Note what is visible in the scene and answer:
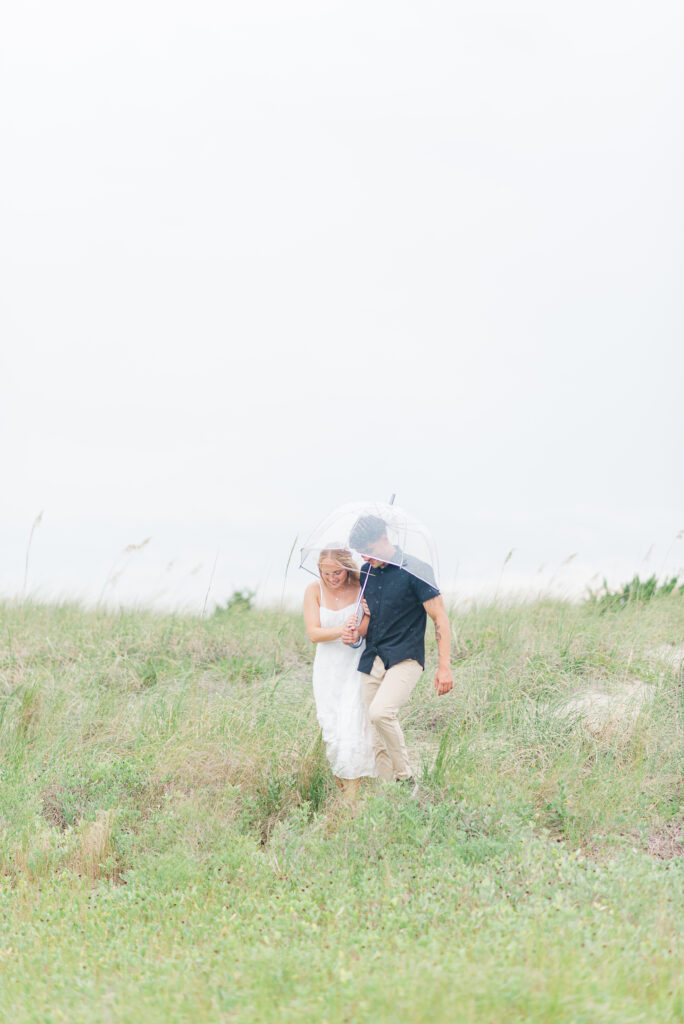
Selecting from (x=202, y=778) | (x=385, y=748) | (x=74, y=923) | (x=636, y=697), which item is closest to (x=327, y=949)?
(x=74, y=923)

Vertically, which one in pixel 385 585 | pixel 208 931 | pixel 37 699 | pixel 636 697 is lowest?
pixel 37 699

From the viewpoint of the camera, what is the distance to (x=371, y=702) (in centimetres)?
658

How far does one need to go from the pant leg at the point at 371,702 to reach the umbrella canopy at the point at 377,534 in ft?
2.65

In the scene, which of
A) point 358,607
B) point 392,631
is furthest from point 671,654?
point 358,607

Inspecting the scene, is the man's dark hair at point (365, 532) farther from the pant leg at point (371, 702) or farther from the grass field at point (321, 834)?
the grass field at point (321, 834)

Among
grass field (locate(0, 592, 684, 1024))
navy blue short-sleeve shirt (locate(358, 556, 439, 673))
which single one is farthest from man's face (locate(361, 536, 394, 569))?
grass field (locate(0, 592, 684, 1024))

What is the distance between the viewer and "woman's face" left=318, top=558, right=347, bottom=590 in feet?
21.5

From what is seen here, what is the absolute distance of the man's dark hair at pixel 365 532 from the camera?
21.0 ft

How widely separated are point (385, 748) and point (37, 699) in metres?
4.26

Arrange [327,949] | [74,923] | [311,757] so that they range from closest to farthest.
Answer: [327,949], [74,923], [311,757]

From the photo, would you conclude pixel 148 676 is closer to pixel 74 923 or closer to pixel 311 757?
pixel 311 757

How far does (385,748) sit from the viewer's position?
264 inches

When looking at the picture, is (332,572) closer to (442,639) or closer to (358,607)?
(358,607)

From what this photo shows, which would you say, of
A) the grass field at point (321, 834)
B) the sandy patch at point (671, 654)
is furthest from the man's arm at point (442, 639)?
the sandy patch at point (671, 654)
